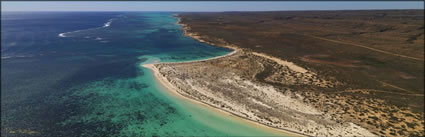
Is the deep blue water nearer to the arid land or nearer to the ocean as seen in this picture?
the ocean

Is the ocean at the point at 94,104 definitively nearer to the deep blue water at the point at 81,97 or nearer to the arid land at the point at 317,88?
the deep blue water at the point at 81,97

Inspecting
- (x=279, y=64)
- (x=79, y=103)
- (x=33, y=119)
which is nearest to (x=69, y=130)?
(x=33, y=119)

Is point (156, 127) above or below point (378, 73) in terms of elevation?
below

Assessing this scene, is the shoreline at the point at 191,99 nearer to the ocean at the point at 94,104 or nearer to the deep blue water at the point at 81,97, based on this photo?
the ocean at the point at 94,104

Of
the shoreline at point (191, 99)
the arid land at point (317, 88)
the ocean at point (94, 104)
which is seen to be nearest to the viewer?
the ocean at point (94, 104)

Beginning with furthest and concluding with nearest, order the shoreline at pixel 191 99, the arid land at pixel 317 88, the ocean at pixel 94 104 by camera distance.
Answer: the arid land at pixel 317 88 → the shoreline at pixel 191 99 → the ocean at pixel 94 104

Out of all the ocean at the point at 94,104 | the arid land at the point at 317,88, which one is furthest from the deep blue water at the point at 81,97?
the arid land at the point at 317,88

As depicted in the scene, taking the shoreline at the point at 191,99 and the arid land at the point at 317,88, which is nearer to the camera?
the shoreline at the point at 191,99

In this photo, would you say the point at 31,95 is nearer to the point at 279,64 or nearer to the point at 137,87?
the point at 137,87

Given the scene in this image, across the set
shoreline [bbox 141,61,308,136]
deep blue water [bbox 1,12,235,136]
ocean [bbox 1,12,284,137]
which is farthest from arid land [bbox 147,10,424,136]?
deep blue water [bbox 1,12,235,136]

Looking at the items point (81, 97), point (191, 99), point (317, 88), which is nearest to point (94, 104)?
point (81, 97)

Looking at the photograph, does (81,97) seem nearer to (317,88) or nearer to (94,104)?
(94,104)
